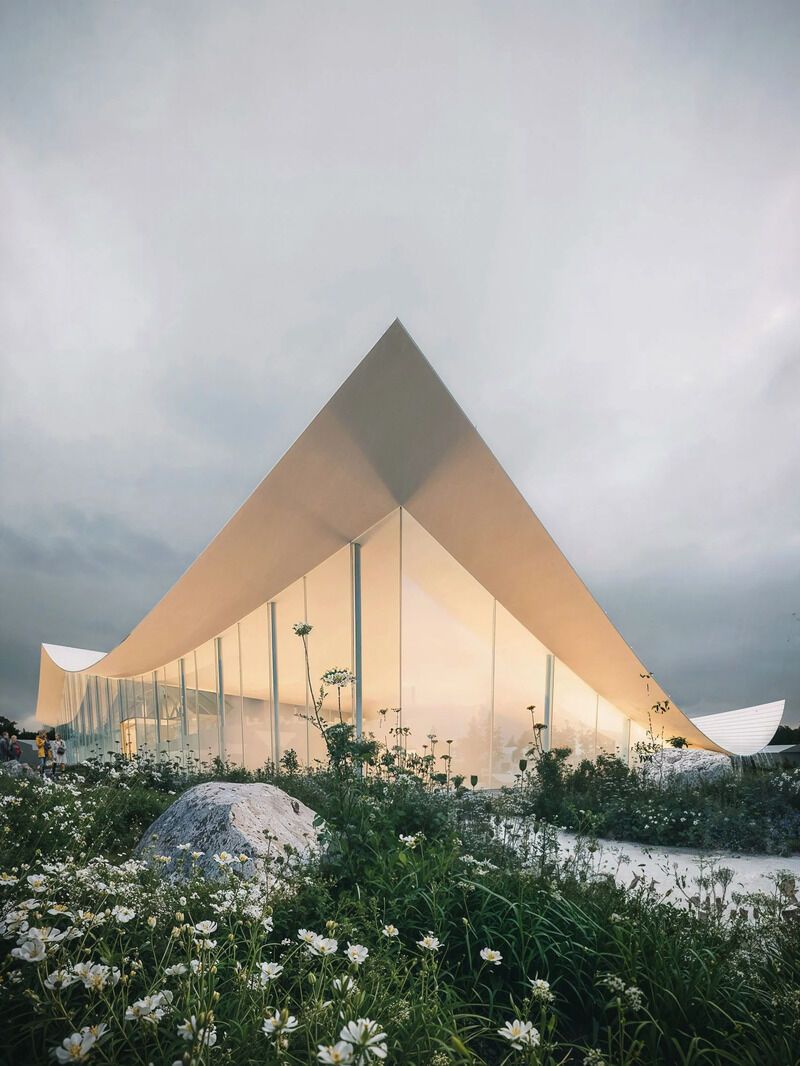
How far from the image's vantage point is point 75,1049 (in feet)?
4.18

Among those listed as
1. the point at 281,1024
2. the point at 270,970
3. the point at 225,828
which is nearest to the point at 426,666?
the point at 225,828

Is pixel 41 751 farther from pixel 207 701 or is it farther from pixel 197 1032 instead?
pixel 197 1032

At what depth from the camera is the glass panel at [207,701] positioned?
1486 centimetres

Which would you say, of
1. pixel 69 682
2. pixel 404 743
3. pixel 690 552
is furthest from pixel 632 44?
pixel 69 682

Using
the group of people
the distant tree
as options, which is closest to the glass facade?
the group of people

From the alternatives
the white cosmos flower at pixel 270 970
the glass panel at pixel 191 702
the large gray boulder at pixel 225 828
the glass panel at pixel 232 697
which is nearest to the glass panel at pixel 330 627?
the glass panel at pixel 232 697

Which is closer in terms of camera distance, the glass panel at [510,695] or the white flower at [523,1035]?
the white flower at [523,1035]

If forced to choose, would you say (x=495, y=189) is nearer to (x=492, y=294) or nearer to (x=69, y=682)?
(x=492, y=294)

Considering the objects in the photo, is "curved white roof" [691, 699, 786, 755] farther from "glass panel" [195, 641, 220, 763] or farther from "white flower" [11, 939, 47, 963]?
"white flower" [11, 939, 47, 963]

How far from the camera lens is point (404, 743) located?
33.7 ft

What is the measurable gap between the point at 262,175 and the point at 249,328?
462cm

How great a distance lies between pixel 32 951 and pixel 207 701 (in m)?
14.7

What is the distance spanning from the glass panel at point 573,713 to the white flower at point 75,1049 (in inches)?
412

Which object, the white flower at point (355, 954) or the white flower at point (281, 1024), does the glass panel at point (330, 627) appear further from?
the white flower at point (281, 1024)
